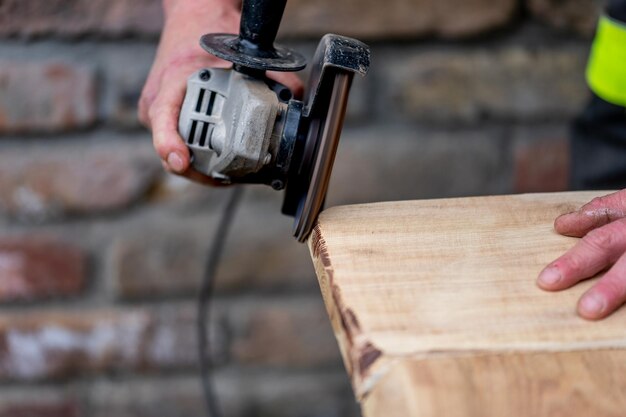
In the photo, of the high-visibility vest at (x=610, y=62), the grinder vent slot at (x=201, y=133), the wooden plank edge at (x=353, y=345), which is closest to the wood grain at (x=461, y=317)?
the wooden plank edge at (x=353, y=345)

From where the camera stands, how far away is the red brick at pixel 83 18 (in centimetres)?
88

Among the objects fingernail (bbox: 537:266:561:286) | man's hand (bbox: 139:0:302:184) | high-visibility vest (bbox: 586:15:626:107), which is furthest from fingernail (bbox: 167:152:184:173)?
high-visibility vest (bbox: 586:15:626:107)

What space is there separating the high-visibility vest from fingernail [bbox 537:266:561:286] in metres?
0.41

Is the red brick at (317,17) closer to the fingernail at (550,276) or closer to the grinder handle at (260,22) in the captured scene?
the grinder handle at (260,22)

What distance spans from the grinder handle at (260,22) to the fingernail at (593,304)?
263 millimetres

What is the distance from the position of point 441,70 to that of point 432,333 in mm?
585

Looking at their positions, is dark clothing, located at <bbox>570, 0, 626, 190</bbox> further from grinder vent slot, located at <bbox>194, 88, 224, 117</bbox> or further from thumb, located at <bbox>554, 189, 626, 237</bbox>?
grinder vent slot, located at <bbox>194, 88, 224, 117</bbox>

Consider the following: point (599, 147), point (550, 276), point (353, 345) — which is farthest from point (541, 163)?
point (353, 345)

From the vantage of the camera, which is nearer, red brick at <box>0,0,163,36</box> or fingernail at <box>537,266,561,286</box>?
fingernail at <box>537,266,561,286</box>

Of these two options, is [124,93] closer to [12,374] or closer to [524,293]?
[12,374]

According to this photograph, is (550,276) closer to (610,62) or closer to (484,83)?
(610,62)

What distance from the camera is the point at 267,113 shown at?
0.51 metres

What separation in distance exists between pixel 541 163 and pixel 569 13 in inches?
7.1

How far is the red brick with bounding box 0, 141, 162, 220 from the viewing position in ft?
3.01
